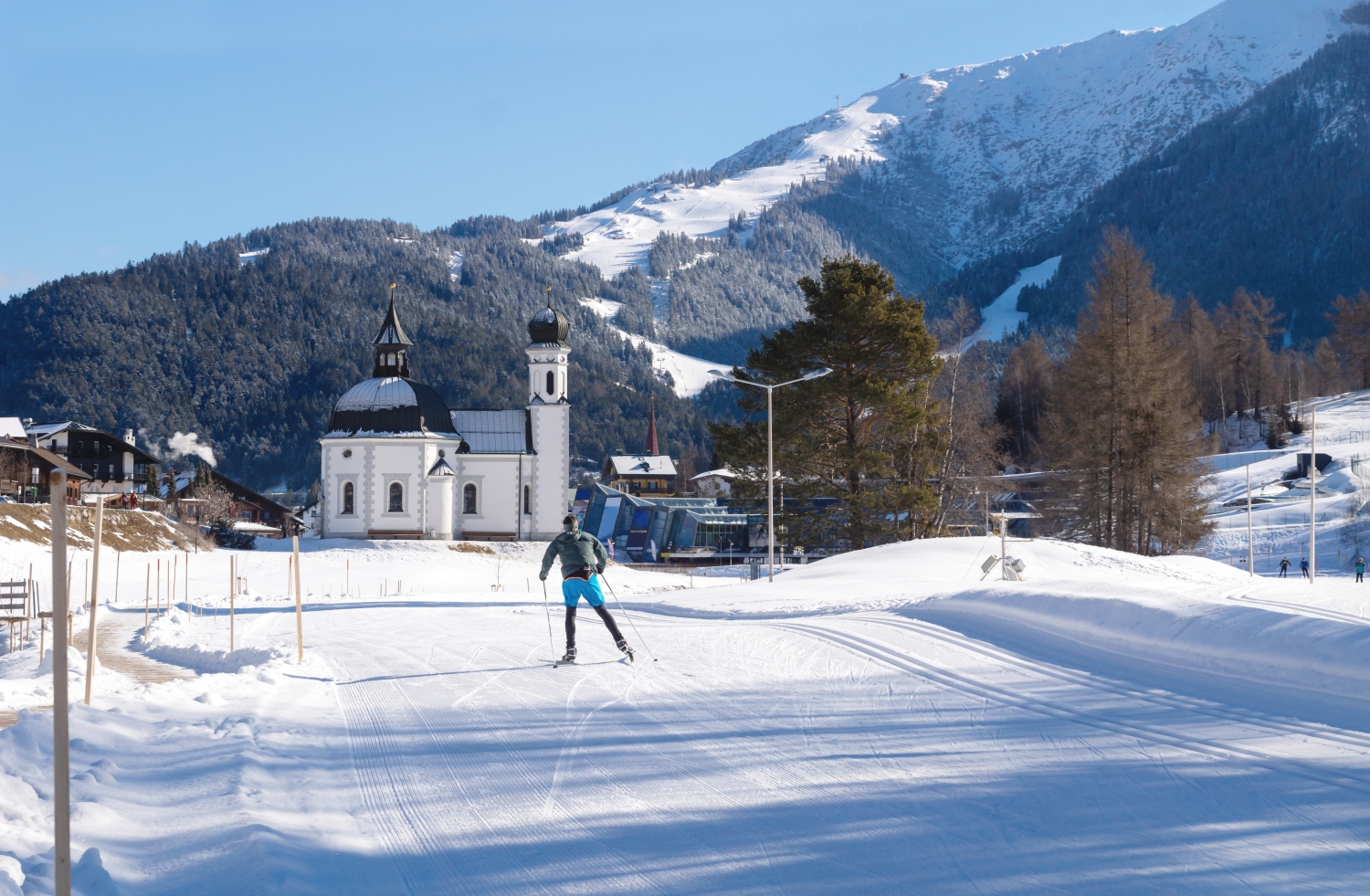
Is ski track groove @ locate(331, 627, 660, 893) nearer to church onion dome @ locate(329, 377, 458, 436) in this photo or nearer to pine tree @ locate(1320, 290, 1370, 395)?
church onion dome @ locate(329, 377, 458, 436)

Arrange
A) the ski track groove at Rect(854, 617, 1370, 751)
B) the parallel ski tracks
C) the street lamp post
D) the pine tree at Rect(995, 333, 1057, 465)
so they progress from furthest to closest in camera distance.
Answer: the pine tree at Rect(995, 333, 1057, 465)
the street lamp post
the ski track groove at Rect(854, 617, 1370, 751)
the parallel ski tracks

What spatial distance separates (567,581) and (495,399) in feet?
507

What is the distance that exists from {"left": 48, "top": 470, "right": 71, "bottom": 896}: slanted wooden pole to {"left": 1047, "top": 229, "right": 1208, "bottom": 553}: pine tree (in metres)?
40.7

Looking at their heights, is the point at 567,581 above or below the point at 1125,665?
above

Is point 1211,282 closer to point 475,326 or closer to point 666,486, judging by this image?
point 666,486

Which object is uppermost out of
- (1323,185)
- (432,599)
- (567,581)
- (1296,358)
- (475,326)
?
(1323,185)

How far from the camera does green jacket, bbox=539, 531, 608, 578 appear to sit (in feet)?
43.2

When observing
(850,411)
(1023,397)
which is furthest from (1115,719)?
(1023,397)

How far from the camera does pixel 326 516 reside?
62.1 metres

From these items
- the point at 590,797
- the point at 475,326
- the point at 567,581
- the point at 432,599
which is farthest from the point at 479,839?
the point at 475,326

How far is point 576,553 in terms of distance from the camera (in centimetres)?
1321

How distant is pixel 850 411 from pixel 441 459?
29.9 meters

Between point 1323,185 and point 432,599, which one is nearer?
point 432,599

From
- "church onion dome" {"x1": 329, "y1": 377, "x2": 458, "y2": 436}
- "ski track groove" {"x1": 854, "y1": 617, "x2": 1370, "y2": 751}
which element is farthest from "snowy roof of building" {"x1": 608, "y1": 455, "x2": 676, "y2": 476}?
"ski track groove" {"x1": 854, "y1": 617, "x2": 1370, "y2": 751}
